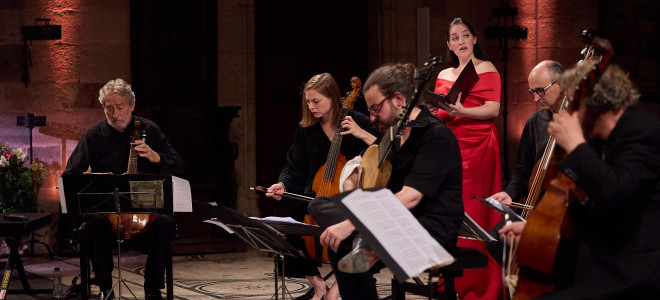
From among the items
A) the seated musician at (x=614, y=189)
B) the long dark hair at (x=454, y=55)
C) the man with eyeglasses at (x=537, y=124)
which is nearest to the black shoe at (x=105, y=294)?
the man with eyeglasses at (x=537, y=124)

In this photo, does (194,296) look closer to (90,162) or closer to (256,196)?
(90,162)

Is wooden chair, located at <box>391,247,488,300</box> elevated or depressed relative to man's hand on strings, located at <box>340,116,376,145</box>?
depressed

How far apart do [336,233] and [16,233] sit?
2.73m

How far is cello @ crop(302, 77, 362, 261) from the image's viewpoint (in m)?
4.43

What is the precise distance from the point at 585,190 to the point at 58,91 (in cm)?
608

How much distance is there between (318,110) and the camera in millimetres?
4777

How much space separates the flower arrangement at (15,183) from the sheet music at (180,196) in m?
2.76

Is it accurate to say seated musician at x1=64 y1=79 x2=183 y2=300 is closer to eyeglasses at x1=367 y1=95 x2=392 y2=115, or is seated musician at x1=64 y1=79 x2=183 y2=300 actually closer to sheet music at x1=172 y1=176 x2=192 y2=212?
sheet music at x1=172 y1=176 x2=192 y2=212

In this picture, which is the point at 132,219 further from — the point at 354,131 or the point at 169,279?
the point at 354,131

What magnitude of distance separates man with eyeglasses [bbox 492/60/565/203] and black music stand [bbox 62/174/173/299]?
184cm

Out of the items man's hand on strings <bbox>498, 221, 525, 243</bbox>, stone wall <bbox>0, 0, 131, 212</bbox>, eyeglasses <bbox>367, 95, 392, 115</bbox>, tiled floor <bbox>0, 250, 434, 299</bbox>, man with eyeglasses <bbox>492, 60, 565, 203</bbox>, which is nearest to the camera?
man's hand on strings <bbox>498, 221, 525, 243</bbox>

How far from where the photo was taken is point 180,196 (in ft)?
15.7

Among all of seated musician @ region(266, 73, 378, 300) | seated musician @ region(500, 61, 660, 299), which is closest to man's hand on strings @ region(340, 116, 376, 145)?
seated musician @ region(266, 73, 378, 300)

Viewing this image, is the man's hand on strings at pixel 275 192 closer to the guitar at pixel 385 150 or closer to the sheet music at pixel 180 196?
the sheet music at pixel 180 196
